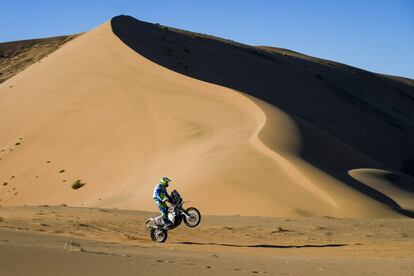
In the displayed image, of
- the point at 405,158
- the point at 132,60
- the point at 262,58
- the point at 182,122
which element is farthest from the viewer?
the point at 262,58

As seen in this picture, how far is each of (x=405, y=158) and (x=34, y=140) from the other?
76.0 feet

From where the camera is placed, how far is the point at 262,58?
5862cm

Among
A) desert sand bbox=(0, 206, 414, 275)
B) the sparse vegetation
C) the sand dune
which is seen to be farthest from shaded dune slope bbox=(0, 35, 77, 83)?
desert sand bbox=(0, 206, 414, 275)

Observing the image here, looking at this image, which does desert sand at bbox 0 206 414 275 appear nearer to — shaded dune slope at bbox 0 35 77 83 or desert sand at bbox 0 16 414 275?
desert sand at bbox 0 16 414 275

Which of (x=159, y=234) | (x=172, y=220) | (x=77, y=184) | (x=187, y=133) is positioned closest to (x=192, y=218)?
(x=172, y=220)

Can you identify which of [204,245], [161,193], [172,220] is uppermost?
[161,193]

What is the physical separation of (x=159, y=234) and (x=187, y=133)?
1561cm

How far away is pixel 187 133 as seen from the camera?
30.0m

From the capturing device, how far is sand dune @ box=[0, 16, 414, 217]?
76.7ft

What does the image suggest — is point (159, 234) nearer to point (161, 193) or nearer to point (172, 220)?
point (172, 220)

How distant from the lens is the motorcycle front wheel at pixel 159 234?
14547 mm

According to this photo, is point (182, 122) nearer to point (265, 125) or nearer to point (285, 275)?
point (265, 125)

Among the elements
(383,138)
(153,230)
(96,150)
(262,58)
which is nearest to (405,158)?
(383,138)

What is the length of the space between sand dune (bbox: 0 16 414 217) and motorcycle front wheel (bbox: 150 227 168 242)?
24.1 ft
